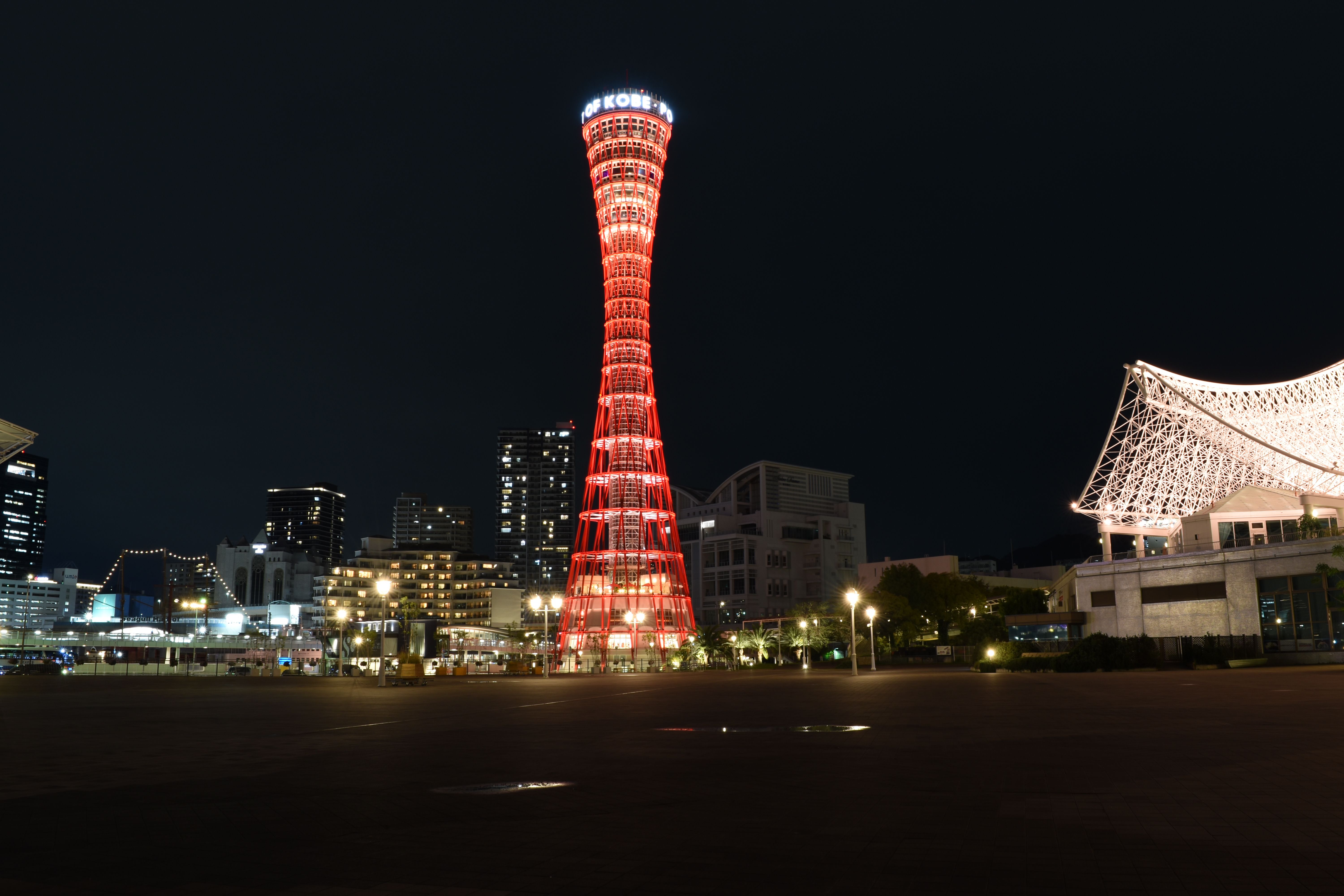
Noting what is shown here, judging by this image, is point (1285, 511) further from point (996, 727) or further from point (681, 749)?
point (681, 749)

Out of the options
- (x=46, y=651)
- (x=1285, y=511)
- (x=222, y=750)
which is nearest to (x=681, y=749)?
(x=222, y=750)

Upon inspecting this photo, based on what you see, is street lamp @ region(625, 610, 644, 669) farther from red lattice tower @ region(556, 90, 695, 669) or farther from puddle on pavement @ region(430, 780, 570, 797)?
puddle on pavement @ region(430, 780, 570, 797)

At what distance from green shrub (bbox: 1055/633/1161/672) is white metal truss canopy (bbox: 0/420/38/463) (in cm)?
5559

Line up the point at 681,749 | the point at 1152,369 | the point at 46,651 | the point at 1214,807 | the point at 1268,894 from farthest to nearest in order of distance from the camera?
the point at 46,651
the point at 1152,369
the point at 681,749
the point at 1214,807
the point at 1268,894

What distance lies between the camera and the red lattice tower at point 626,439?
93500 millimetres

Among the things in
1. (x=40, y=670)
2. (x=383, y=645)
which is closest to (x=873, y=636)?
(x=383, y=645)

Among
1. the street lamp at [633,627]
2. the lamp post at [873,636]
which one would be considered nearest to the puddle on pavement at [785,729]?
the lamp post at [873,636]

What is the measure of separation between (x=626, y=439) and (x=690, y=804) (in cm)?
8321

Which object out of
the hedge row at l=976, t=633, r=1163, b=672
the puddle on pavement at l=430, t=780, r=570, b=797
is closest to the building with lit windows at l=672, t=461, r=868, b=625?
the hedge row at l=976, t=633, r=1163, b=672

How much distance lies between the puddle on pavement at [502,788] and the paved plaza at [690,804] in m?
0.08

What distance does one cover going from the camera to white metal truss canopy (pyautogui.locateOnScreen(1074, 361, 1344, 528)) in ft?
234

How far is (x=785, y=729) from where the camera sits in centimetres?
1934

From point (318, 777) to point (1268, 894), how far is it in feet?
34.1

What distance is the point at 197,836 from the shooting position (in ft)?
29.5
